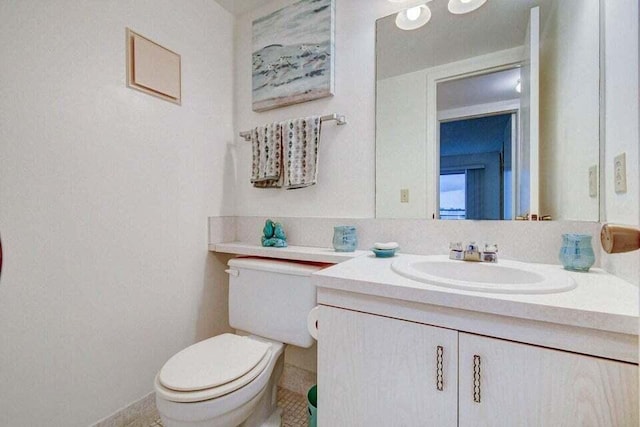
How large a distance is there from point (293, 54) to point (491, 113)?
1041 mm

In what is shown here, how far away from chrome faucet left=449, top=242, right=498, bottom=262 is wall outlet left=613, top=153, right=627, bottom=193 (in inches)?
15.0

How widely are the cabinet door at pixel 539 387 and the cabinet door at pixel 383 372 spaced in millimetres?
43

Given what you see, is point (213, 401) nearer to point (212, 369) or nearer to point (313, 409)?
point (212, 369)

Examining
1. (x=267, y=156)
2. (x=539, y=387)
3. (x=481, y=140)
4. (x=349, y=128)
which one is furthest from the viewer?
(x=267, y=156)

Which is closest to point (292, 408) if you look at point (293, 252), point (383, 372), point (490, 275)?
point (293, 252)

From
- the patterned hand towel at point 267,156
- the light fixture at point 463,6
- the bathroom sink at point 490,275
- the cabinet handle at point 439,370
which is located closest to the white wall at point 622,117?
the bathroom sink at point 490,275

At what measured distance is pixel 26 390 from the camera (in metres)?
1.01

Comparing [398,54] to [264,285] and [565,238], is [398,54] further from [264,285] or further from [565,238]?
[264,285]

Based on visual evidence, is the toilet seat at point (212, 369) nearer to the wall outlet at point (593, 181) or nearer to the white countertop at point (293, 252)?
the white countertop at point (293, 252)

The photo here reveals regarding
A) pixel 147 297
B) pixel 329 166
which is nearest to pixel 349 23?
pixel 329 166

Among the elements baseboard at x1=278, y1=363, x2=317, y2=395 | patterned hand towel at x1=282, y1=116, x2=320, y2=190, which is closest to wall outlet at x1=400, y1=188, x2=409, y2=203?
patterned hand towel at x1=282, y1=116, x2=320, y2=190

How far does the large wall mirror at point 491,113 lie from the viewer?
104 centimetres

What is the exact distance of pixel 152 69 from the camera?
4.48ft

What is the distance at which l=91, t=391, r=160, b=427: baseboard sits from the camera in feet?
4.04
